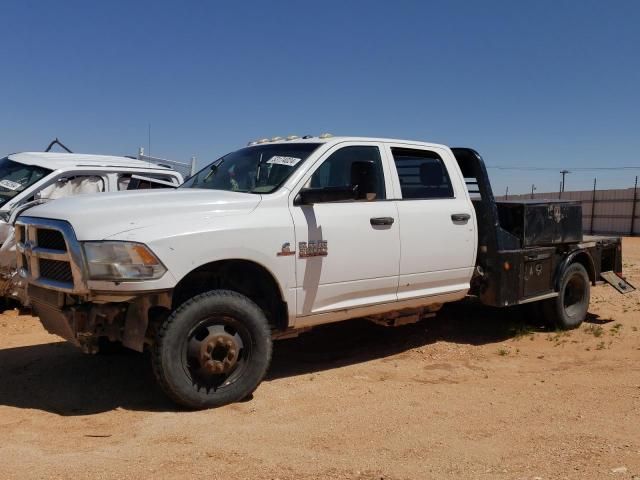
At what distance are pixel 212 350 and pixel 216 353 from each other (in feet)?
0.22

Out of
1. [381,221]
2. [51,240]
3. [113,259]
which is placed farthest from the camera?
[381,221]

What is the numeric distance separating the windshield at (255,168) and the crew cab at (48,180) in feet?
8.37

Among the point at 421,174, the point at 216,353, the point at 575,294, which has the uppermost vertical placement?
Answer: the point at 421,174

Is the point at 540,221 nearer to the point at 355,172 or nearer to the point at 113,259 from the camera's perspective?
the point at 355,172

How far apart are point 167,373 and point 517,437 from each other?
7.59ft

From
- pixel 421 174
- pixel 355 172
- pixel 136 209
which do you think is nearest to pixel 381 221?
pixel 355 172

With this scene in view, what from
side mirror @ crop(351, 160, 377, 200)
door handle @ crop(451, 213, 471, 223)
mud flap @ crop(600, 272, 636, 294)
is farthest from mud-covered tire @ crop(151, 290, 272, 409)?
mud flap @ crop(600, 272, 636, 294)

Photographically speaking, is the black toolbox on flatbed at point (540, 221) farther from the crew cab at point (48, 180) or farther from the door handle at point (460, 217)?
the crew cab at point (48, 180)

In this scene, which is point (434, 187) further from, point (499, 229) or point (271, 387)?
point (271, 387)

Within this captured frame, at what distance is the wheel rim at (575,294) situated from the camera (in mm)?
7453

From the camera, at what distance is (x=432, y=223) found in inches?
224

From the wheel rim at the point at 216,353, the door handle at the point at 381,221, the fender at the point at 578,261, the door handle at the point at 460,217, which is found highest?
the door handle at the point at 460,217

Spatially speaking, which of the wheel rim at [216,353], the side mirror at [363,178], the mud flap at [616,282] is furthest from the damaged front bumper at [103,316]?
the mud flap at [616,282]

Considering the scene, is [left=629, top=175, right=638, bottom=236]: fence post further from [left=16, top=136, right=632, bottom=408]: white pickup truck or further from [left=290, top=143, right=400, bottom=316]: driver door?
[left=290, top=143, right=400, bottom=316]: driver door
